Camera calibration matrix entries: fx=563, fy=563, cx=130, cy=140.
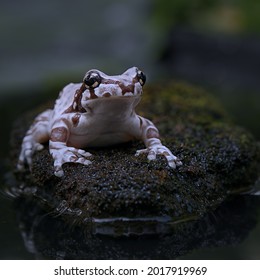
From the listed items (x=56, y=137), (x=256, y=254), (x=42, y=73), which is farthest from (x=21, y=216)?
(x=42, y=73)

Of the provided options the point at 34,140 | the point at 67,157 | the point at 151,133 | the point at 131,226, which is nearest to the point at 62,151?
the point at 67,157

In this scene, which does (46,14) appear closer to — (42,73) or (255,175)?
(42,73)

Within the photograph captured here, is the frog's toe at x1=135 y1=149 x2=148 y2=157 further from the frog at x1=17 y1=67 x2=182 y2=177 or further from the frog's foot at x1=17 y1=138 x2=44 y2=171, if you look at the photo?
the frog's foot at x1=17 y1=138 x2=44 y2=171

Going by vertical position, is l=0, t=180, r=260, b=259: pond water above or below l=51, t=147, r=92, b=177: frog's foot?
below

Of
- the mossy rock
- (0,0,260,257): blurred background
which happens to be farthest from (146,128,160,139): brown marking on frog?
(0,0,260,257): blurred background

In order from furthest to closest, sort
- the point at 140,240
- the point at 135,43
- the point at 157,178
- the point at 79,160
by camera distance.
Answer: the point at 135,43 → the point at 79,160 → the point at 157,178 → the point at 140,240

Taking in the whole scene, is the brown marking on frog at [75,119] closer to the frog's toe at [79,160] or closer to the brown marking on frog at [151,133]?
the frog's toe at [79,160]

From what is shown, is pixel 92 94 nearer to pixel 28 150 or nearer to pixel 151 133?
pixel 151 133

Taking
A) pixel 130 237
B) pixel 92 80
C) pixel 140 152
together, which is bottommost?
pixel 130 237
